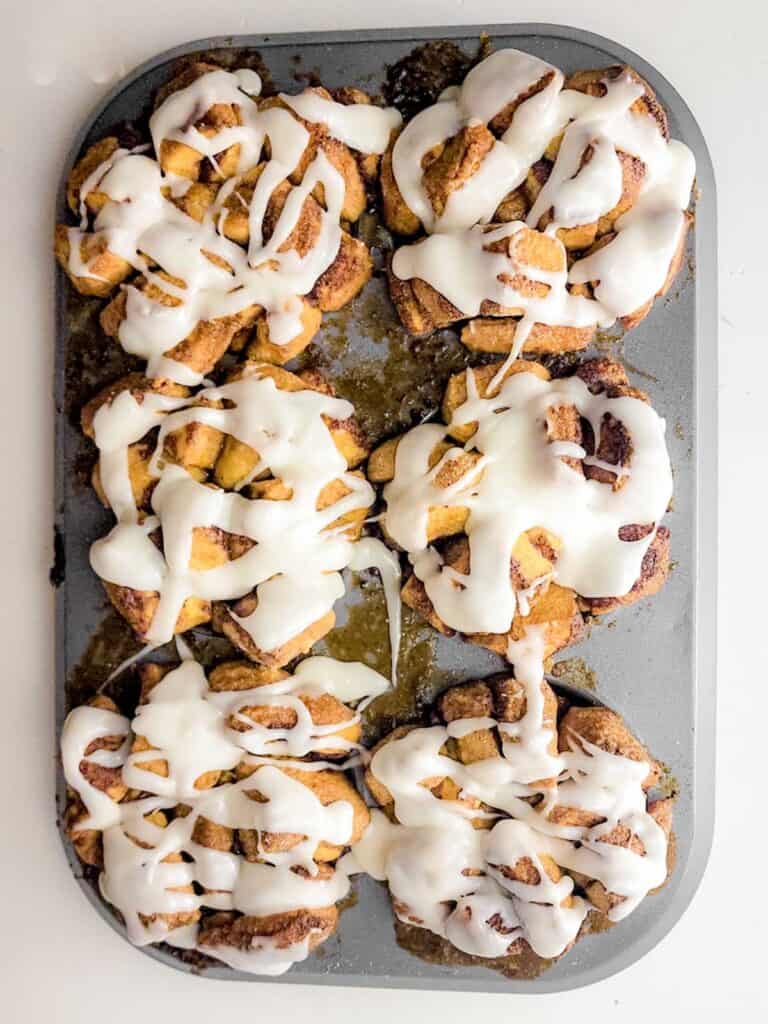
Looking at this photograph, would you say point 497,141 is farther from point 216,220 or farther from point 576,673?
point 576,673

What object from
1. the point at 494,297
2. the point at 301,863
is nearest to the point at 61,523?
the point at 301,863

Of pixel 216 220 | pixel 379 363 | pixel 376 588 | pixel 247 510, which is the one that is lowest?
pixel 376 588

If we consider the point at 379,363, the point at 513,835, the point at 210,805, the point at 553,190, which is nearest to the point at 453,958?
the point at 513,835

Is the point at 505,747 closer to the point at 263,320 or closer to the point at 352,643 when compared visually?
the point at 352,643

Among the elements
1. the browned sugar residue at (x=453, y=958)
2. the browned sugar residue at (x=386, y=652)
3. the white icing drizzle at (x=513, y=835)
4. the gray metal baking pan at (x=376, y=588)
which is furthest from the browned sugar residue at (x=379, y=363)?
the browned sugar residue at (x=453, y=958)

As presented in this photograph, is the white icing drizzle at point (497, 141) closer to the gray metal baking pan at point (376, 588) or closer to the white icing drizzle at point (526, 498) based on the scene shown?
the gray metal baking pan at point (376, 588)

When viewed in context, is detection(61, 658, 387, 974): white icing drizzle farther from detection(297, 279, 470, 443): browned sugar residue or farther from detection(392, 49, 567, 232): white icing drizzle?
detection(392, 49, 567, 232): white icing drizzle
